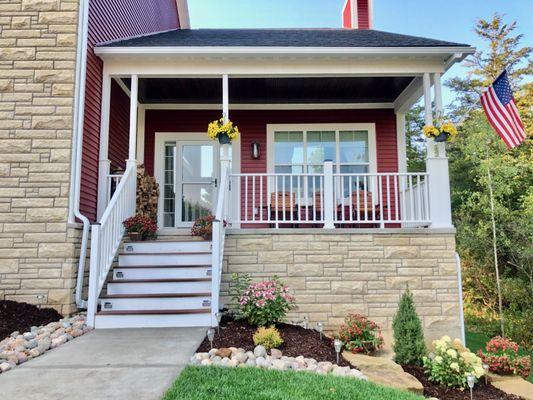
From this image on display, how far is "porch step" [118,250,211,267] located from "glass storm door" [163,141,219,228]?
230cm

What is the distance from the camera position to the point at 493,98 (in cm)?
552

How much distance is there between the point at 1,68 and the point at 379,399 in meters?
5.79

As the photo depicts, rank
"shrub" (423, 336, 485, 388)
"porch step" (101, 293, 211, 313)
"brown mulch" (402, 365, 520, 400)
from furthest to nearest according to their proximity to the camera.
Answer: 1. "porch step" (101, 293, 211, 313)
2. "shrub" (423, 336, 485, 388)
3. "brown mulch" (402, 365, 520, 400)

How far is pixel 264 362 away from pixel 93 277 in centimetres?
230

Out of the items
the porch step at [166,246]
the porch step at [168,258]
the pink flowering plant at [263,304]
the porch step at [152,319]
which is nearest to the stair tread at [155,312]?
the porch step at [152,319]

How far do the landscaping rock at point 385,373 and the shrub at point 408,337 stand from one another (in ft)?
1.29

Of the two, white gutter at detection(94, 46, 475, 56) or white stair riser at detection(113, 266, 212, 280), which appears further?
white gutter at detection(94, 46, 475, 56)

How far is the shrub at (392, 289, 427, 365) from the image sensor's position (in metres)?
4.04

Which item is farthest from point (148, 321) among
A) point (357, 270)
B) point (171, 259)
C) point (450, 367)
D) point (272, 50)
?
point (272, 50)

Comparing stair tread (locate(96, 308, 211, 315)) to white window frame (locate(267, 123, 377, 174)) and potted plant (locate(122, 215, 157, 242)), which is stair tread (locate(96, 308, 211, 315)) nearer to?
potted plant (locate(122, 215, 157, 242))

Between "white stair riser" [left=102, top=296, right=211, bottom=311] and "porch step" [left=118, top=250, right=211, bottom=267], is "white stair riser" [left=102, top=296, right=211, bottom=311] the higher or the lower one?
the lower one

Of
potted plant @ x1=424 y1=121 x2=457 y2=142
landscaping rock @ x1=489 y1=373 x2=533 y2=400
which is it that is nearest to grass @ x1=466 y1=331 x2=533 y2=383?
landscaping rock @ x1=489 y1=373 x2=533 y2=400

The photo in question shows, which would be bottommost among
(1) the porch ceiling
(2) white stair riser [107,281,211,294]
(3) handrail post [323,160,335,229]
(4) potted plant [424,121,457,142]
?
(2) white stair riser [107,281,211,294]

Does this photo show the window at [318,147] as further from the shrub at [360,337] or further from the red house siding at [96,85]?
the shrub at [360,337]
